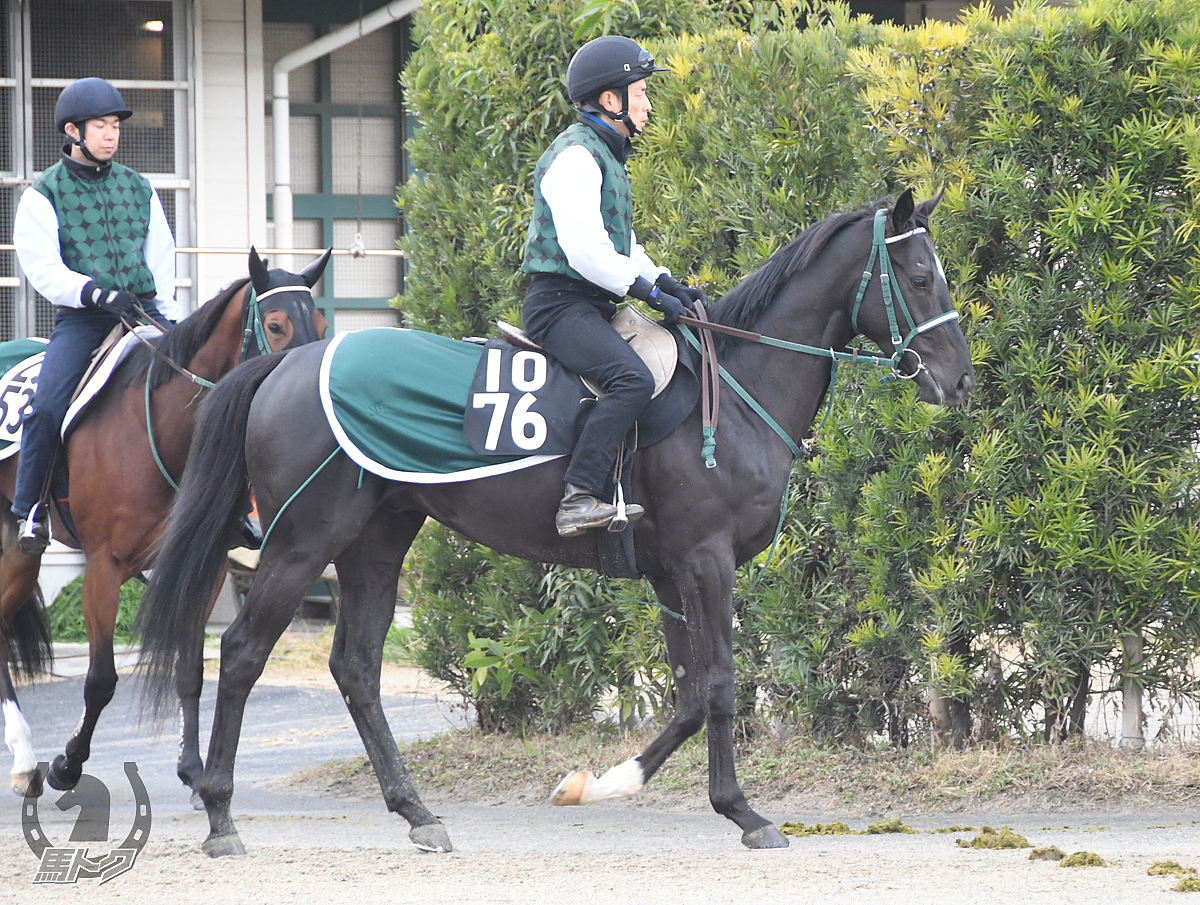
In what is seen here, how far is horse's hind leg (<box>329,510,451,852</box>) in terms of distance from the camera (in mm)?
5531

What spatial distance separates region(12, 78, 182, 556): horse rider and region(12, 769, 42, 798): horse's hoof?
101cm

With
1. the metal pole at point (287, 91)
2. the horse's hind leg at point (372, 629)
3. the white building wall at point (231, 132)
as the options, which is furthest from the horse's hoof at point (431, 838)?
the metal pole at point (287, 91)

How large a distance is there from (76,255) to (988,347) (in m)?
4.17

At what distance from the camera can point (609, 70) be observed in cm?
526

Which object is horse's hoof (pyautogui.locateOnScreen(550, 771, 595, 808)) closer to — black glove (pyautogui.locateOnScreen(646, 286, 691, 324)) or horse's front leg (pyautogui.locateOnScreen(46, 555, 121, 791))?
black glove (pyautogui.locateOnScreen(646, 286, 691, 324))

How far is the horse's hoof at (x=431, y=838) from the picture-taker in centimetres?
529

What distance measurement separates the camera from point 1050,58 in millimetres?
5660

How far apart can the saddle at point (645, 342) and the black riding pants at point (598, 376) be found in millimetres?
90

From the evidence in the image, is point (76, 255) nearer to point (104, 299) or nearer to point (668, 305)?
point (104, 299)

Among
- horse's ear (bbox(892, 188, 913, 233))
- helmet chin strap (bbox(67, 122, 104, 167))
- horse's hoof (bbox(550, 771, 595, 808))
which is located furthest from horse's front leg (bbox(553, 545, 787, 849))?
helmet chin strap (bbox(67, 122, 104, 167))

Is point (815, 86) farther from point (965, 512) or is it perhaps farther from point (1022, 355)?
point (965, 512)

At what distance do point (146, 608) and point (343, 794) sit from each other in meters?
1.87

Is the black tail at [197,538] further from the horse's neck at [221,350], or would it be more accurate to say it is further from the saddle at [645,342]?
the saddle at [645,342]

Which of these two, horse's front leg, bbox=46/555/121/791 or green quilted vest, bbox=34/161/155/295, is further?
green quilted vest, bbox=34/161/155/295
